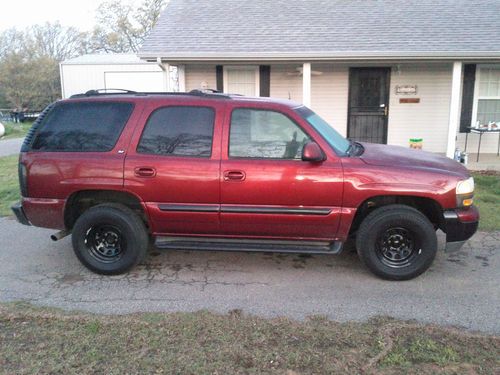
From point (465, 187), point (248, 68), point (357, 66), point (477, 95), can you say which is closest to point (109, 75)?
point (248, 68)

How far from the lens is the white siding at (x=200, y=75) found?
11.8 meters

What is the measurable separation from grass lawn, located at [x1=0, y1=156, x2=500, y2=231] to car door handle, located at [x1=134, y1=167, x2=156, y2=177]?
3.88 meters

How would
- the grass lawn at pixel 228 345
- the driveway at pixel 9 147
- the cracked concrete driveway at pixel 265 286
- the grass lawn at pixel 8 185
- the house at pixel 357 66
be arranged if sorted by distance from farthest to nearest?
the driveway at pixel 9 147, the house at pixel 357 66, the grass lawn at pixel 8 185, the cracked concrete driveway at pixel 265 286, the grass lawn at pixel 228 345

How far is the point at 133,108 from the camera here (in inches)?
180

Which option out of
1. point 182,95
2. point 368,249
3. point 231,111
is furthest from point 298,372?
point 182,95

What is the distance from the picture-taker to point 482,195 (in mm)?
7906

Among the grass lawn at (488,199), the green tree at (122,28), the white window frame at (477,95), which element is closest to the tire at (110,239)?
the grass lawn at (488,199)

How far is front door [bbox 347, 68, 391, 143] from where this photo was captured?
450 inches

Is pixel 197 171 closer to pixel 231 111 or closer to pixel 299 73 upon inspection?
pixel 231 111

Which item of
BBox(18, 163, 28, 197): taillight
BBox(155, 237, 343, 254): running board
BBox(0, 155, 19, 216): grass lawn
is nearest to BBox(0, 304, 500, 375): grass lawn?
BBox(155, 237, 343, 254): running board

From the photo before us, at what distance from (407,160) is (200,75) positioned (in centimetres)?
847

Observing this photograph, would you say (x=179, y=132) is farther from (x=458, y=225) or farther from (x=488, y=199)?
(x=488, y=199)

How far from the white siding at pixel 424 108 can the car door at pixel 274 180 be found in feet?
26.5

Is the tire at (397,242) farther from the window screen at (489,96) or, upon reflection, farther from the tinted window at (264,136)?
the window screen at (489,96)
